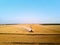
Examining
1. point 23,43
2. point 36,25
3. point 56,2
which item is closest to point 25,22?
point 36,25

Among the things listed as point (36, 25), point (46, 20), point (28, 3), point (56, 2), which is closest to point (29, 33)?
point (36, 25)

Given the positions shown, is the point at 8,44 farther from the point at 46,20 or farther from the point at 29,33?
the point at 46,20

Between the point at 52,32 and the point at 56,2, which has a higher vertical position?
the point at 56,2

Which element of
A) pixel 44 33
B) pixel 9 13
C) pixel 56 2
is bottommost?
pixel 44 33

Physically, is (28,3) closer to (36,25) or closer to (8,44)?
(36,25)

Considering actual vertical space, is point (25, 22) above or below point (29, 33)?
above

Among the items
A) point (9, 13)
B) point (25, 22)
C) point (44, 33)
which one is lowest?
point (44, 33)
